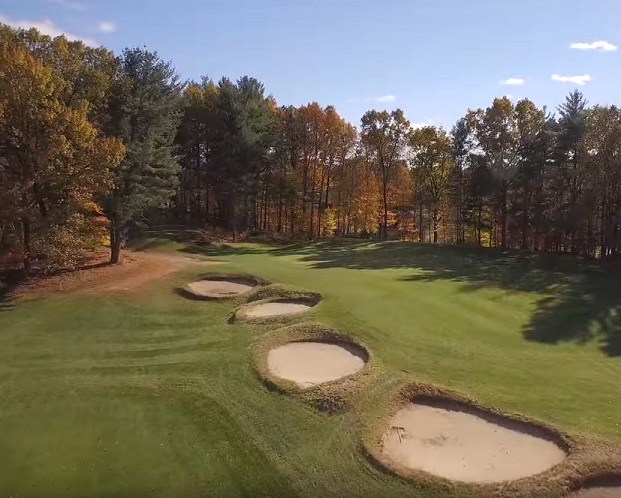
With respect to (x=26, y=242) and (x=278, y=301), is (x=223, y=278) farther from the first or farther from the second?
(x=26, y=242)

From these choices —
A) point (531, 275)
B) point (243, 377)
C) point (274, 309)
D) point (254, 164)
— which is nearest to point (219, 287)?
point (274, 309)

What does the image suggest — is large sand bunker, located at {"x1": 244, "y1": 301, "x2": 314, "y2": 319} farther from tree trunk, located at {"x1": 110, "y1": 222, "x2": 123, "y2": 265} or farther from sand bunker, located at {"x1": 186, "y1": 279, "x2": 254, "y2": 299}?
tree trunk, located at {"x1": 110, "y1": 222, "x2": 123, "y2": 265}

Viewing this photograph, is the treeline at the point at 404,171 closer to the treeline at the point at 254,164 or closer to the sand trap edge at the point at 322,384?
the treeline at the point at 254,164

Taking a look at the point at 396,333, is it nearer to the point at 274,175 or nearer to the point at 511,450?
the point at 511,450

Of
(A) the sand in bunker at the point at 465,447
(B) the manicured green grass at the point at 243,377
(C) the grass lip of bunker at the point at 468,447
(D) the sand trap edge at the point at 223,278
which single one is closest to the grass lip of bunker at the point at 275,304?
(B) the manicured green grass at the point at 243,377

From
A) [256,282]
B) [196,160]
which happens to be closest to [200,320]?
[256,282]

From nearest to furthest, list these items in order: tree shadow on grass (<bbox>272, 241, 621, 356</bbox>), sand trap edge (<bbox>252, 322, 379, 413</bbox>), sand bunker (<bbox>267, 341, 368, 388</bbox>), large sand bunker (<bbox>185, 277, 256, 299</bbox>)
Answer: sand trap edge (<bbox>252, 322, 379, 413</bbox>)
sand bunker (<bbox>267, 341, 368, 388</bbox>)
tree shadow on grass (<bbox>272, 241, 621, 356</bbox>)
large sand bunker (<bbox>185, 277, 256, 299</bbox>)

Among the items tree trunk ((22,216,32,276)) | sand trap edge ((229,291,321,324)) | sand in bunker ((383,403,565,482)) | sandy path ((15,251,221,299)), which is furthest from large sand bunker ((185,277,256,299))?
sand in bunker ((383,403,565,482))
